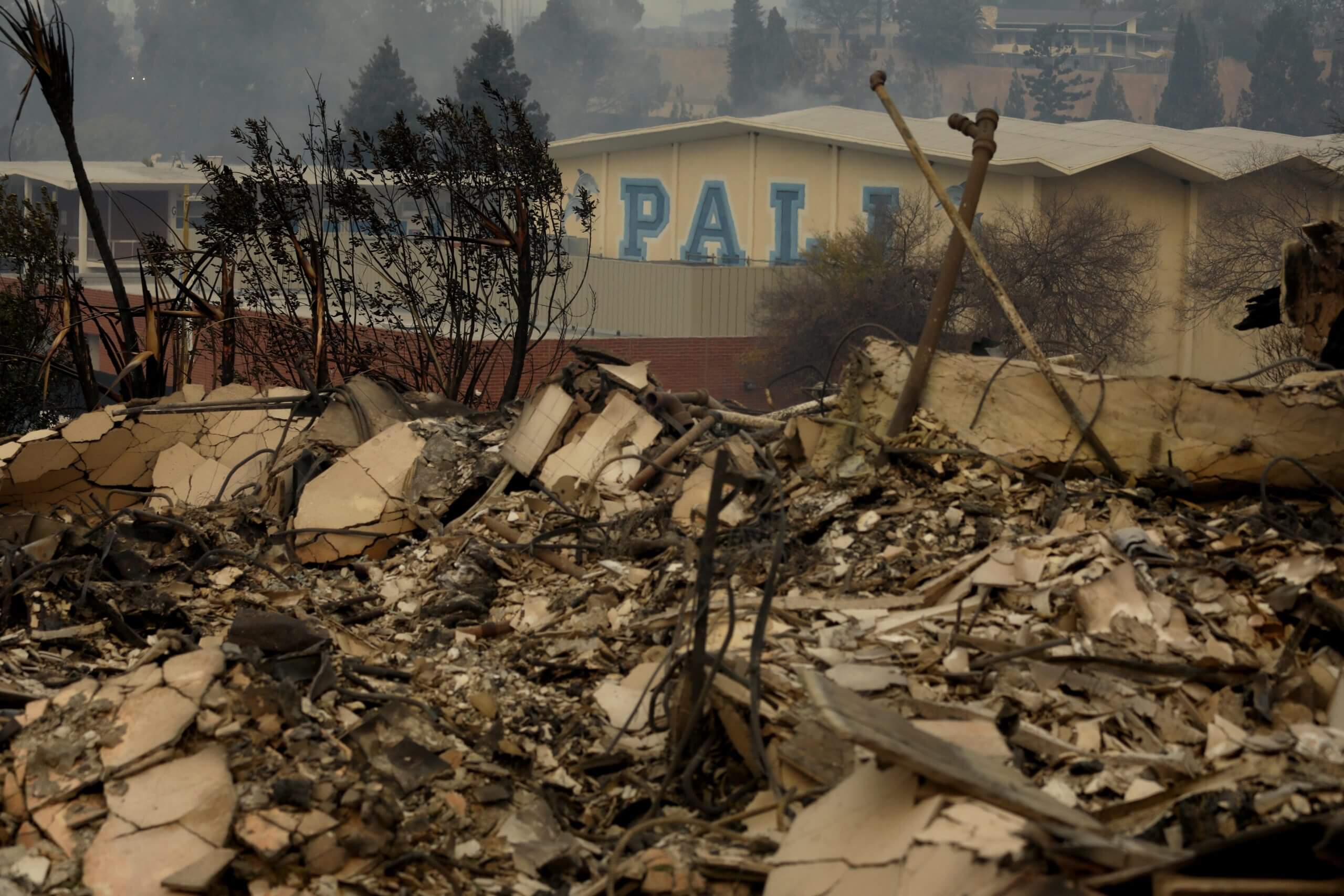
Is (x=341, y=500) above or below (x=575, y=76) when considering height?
below

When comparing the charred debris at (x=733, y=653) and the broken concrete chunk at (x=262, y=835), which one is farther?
the broken concrete chunk at (x=262, y=835)

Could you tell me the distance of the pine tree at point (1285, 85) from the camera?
251ft

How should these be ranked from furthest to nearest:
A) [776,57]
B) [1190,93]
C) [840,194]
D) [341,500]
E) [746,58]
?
[776,57]
[746,58]
[1190,93]
[840,194]
[341,500]

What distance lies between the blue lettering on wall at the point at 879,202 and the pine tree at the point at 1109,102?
64.5 m

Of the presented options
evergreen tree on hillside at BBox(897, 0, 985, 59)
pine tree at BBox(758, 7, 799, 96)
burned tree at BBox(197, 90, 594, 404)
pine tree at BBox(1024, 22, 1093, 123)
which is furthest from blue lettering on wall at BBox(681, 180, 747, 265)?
evergreen tree on hillside at BBox(897, 0, 985, 59)

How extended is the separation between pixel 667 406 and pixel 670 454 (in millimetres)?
627

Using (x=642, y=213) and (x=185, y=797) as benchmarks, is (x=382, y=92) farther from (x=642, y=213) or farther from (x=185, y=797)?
(x=185, y=797)

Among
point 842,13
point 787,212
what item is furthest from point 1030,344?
point 842,13

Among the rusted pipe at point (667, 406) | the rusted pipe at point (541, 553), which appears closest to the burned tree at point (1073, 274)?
the rusted pipe at point (667, 406)

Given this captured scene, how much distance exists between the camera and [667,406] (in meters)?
6.86

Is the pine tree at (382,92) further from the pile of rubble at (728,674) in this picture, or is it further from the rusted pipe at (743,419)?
the pile of rubble at (728,674)

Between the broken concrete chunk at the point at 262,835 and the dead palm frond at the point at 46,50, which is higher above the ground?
the dead palm frond at the point at 46,50

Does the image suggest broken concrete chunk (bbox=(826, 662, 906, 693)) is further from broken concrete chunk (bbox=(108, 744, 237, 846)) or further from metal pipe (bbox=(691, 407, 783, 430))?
metal pipe (bbox=(691, 407, 783, 430))

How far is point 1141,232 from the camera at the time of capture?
31.0 meters
